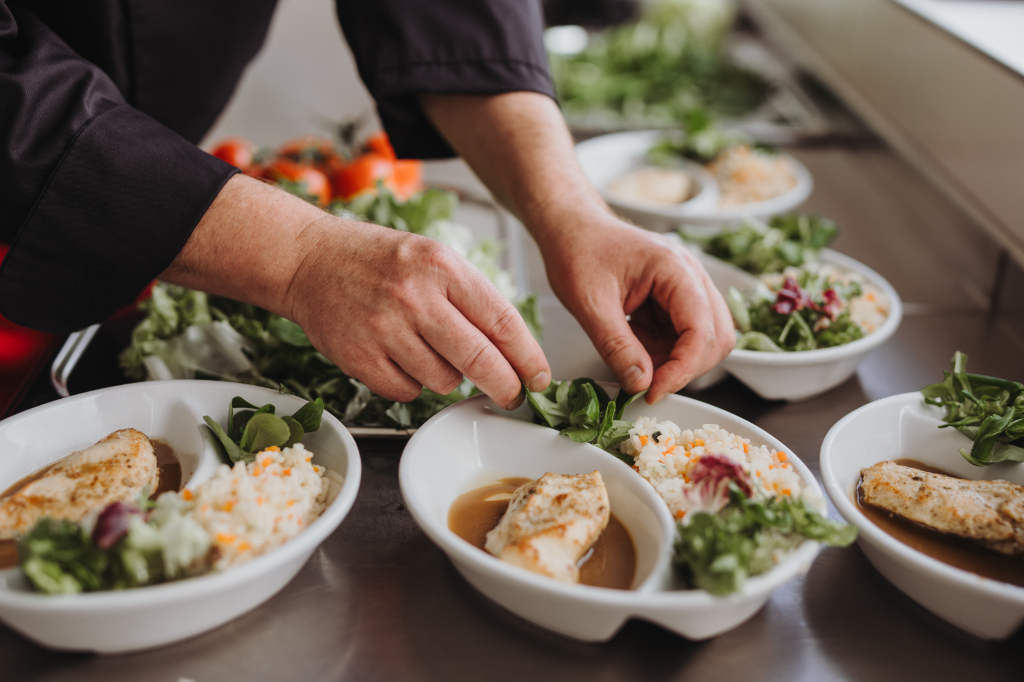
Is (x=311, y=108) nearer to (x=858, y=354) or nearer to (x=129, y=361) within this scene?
(x=129, y=361)

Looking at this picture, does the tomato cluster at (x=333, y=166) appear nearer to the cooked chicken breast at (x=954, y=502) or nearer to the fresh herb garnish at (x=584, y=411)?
the fresh herb garnish at (x=584, y=411)

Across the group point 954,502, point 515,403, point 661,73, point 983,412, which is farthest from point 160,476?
point 661,73

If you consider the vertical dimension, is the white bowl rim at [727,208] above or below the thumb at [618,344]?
below

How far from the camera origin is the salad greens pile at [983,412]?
1.23m

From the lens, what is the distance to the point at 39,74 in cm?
116

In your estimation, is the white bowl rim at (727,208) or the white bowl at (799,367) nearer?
the white bowl at (799,367)

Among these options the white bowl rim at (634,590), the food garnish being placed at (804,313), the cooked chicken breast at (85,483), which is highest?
the white bowl rim at (634,590)

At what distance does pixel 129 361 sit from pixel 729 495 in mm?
1099

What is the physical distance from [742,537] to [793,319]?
687mm

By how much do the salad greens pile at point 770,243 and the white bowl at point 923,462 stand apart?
0.54 m

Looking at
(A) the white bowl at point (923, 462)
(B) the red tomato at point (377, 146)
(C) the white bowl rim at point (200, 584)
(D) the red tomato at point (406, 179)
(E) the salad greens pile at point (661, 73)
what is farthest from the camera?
(E) the salad greens pile at point (661, 73)

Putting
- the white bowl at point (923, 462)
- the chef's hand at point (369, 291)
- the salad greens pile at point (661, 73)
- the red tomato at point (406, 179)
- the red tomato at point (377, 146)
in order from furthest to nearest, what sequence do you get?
the salad greens pile at point (661, 73) → the red tomato at point (377, 146) → the red tomato at point (406, 179) → the chef's hand at point (369, 291) → the white bowl at point (923, 462)

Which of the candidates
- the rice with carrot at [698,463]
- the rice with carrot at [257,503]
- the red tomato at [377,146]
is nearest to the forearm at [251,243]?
the rice with carrot at [257,503]

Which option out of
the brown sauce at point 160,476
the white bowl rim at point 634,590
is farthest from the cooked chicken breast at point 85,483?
the white bowl rim at point 634,590
